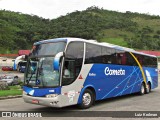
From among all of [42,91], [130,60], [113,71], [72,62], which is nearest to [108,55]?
[113,71]

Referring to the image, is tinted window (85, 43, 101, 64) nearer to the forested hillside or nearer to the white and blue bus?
the white and blue bus

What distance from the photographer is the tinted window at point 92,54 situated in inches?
535

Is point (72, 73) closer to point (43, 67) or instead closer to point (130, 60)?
point (43, 67)

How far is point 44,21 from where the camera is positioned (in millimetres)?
148125

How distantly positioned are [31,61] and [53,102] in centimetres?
220

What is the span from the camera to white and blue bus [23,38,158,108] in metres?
11.8

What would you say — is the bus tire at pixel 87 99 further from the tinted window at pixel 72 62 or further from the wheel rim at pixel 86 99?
the tinted window at pixel 72 62

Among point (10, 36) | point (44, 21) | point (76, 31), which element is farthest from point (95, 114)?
point (44, 21)

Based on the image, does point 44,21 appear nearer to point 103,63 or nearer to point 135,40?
point 135,40

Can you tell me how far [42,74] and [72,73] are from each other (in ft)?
4.26

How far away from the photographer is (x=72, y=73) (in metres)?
12.5

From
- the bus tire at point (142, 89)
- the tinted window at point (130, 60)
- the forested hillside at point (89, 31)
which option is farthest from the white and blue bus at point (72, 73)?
the forested hillside at point (89, 31)

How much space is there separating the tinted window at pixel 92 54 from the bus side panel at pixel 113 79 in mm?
294

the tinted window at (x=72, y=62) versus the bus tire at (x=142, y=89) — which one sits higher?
the tinted window at (x=72, y=62)
